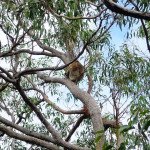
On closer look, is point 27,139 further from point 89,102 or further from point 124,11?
point 124,11

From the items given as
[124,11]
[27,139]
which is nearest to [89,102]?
[27,139]

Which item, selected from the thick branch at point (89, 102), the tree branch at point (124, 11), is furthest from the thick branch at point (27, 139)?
the tree branch at point (124, 11)

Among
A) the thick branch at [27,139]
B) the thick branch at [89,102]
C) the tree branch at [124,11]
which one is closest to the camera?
the tree branch at [124,11]

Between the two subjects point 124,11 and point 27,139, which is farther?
point 27,139

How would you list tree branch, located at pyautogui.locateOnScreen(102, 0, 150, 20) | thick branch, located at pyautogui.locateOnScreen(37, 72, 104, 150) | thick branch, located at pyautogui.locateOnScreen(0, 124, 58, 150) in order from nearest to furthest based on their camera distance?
1. tree branch, located at pyautogui.locateOnScreen(102, 0, 150, 20)
2. thick branch, located at pyautogui.locateOnScreen(0, 124, 58, 150)
3. thick branch, located at pyautogui.locateOnScreen(37, 72, 104, 150)

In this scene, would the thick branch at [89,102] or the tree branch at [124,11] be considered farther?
the thick branch at [89,102]

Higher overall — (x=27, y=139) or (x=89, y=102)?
(x=89, y=102)

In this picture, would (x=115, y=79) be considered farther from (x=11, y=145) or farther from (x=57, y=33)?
(x=11, y=145)

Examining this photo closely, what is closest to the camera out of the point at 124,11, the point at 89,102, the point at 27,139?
the point at 124,11

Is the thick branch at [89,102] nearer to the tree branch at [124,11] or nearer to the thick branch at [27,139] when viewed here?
the thick branch at [27,139]

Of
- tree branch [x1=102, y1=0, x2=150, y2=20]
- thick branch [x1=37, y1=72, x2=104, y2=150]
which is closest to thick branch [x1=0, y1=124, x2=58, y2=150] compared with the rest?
thick branch [x1=37, y1=72, x2=104, y2=150]

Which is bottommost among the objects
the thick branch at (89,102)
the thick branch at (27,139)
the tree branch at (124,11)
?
the tree branch at (124,11)

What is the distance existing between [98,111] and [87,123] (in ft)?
6.69

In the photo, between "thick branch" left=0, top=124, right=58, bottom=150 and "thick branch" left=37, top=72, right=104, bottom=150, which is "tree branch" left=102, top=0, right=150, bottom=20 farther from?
"thick branch" left=37, top=72, right=104, bottom=150
